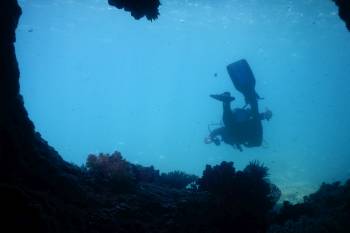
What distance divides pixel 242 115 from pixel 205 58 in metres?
102

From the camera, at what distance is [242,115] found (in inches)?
622

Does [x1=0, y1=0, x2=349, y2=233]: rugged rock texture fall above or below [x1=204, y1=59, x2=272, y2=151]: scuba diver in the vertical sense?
below

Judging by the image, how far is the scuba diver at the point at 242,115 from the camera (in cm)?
1552

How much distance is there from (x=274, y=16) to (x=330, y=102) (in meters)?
165

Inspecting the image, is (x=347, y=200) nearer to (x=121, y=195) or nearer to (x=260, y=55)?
(x=121, y=195)

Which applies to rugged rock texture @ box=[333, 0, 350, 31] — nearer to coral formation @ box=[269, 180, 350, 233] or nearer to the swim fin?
coral formation @ box=[269, 180, 350, 233]

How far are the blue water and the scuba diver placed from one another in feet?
9.03

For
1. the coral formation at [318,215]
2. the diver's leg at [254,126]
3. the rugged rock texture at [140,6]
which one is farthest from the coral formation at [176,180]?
the diver's leg at [254,126]

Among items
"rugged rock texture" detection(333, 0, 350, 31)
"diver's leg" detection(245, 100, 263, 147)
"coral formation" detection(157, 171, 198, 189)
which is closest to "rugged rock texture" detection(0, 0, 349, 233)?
"coral formation" detection(157, 171, 198, 189)

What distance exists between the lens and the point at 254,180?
290 inches

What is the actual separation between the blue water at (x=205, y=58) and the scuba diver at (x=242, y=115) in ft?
9.03

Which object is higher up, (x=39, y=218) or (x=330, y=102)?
(x=330, y=102)

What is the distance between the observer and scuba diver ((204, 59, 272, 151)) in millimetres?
15516

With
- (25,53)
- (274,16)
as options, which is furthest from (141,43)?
(274,16)
